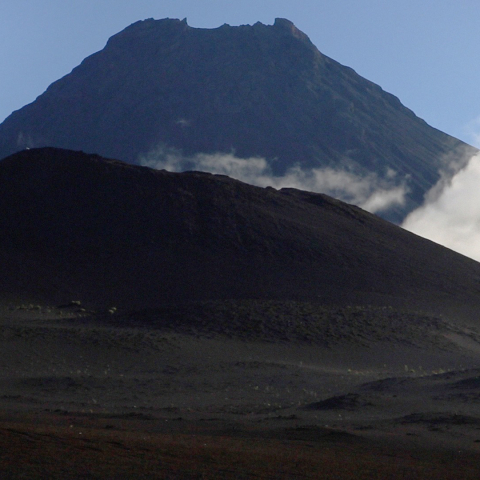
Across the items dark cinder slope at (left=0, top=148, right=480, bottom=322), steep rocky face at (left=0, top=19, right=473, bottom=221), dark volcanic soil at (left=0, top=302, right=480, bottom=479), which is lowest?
dark volcanic soil at (left=0, top=302, right=480, bottom=479)

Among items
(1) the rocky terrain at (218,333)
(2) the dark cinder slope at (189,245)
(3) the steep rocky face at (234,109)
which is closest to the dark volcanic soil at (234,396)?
(1) the rocky terrain at (218,333)

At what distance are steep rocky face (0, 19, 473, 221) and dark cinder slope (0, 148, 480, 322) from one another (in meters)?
57.8

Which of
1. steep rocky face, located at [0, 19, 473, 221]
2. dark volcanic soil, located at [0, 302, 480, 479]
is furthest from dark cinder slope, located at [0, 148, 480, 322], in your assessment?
steep rocky face, located at [0, 19, 473, 221]

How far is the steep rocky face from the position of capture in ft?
392

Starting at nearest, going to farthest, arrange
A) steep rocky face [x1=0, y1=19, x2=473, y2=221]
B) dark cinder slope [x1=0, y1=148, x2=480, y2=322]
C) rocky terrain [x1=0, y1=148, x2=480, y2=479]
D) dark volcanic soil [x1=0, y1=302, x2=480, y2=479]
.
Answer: dark volcanic soil [x1=0, y1=302, x2=480, y2=479] → rocky terrain [x1=0, y1=148, x2=480, y2=479] → dark cinder slope [x1=0, y1=148, x2=480, y2=322] → steep rocky face [x1=0, y1=19, x2=473, y2=221]

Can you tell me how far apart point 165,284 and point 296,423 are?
A: 99.7ft

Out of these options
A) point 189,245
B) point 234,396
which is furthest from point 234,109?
point 234,396

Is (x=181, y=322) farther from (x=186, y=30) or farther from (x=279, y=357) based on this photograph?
(x=186, y=30)

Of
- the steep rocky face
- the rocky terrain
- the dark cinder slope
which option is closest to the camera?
the rocky terrain

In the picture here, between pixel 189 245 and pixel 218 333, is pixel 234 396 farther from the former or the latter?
pixel 189 245

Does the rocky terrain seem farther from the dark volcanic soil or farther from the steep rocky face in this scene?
the steep rocky face

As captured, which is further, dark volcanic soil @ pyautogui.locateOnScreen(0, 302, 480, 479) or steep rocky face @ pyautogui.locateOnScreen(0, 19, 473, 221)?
steep rocky face @ pyautogui.locateOnScreen(0, 19, 473, 221)

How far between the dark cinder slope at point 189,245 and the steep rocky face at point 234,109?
190ft

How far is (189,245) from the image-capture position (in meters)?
49.8
